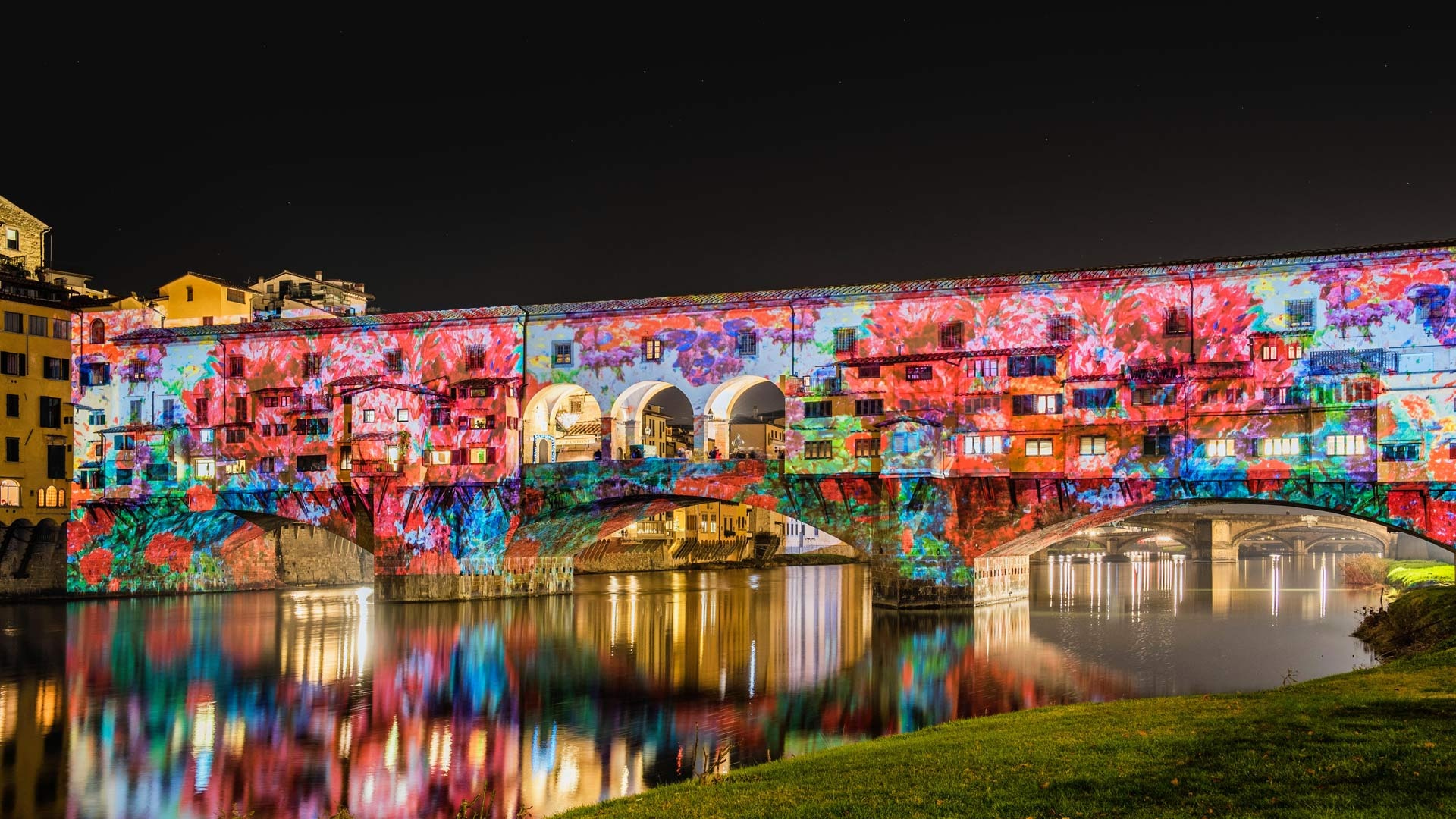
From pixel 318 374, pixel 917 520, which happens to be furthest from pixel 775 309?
pixel 318 374

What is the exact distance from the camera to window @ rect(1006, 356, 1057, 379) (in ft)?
163

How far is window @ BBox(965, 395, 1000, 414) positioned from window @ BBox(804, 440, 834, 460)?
6050 millimetres

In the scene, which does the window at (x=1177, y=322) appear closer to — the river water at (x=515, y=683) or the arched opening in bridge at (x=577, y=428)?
the river water at (x=515, y=683)

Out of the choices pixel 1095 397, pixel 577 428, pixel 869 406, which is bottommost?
pixel 577 428

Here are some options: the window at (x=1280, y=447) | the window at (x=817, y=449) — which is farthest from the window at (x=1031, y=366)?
the window at (x=1280, y=447)

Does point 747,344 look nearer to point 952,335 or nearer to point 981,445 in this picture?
point 952,335

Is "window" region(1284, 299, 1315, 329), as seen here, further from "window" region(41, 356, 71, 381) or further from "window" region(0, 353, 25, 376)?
"window" region(0, 353, 25, 376)

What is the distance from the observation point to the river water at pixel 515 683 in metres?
23.5

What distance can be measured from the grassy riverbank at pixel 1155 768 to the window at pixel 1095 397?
95.6 ft

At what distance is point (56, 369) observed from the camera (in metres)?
65.8

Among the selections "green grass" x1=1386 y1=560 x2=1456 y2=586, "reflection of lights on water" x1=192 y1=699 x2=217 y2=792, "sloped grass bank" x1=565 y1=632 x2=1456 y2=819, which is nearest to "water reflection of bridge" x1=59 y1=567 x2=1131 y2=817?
"reflection of lights on water" x1=192 y1=699 x2=217 y2=792

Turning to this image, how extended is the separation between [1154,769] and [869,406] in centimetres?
3789

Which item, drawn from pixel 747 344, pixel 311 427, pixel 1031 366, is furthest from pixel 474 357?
pixel 1031 366

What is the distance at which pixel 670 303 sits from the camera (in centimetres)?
5531
